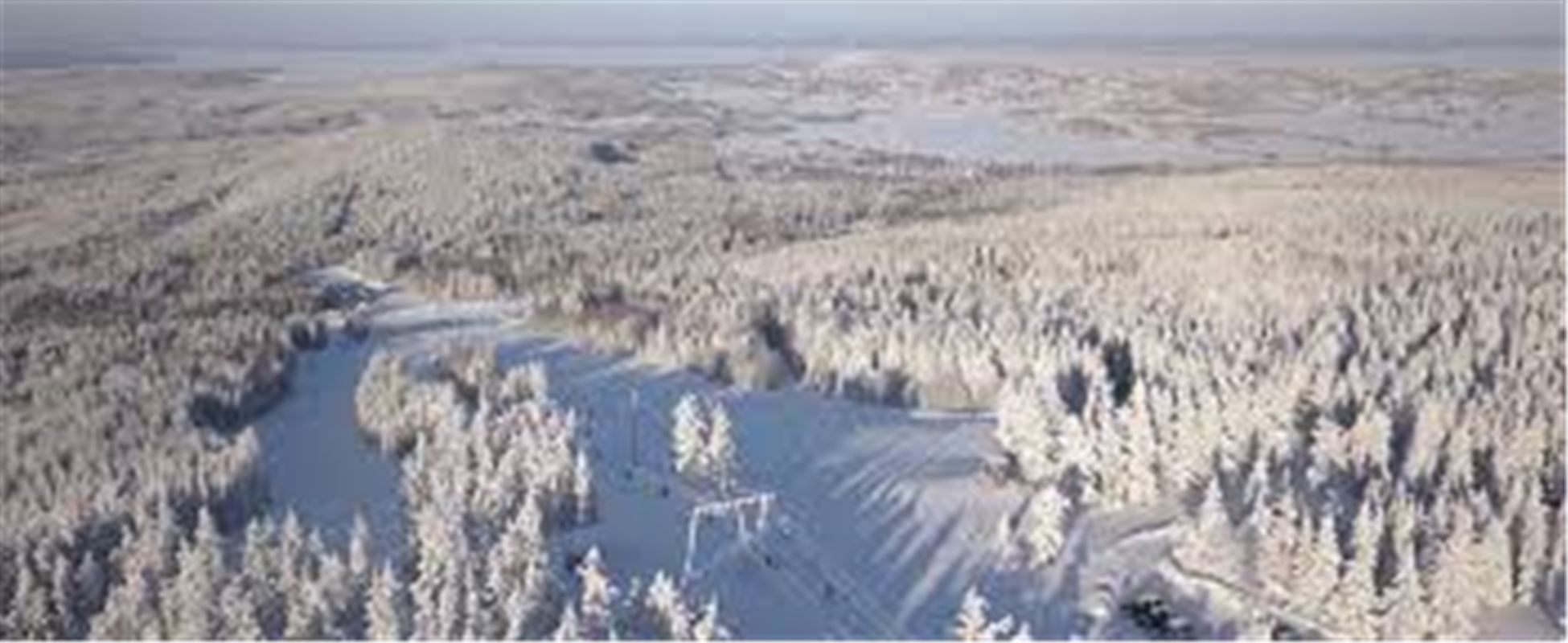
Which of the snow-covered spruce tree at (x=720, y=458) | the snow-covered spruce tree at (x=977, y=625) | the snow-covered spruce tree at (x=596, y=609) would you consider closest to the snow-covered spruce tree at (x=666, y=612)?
the snow-covered spruce tree at (x=596, y=609)

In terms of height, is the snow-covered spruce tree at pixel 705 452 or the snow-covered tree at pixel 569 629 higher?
the snow-covered tree at pixel 569 629

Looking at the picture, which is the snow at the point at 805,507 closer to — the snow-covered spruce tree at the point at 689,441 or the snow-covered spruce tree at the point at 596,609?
the snow-covered spruce tree at the point at 689,441

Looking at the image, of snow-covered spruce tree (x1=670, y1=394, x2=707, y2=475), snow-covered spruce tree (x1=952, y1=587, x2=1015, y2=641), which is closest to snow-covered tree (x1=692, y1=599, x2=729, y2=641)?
snow-covered spruce tree (x1=952, y1=587, x2=1015, y2=641)

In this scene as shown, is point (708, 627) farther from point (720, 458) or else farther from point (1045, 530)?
point (720, 458)

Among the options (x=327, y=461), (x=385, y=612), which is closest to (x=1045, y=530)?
(x=385, y=612)

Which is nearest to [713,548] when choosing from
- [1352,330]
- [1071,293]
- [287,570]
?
[287,570]

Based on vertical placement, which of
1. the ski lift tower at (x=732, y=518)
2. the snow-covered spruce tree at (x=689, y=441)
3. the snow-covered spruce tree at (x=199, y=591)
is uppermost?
the snow-covered spruce tree at (x=199, y=591)

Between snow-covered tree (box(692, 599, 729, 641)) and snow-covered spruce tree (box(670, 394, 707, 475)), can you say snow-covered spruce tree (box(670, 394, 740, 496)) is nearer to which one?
snow-covered spruce tree (box(670, 394, 707, 475))

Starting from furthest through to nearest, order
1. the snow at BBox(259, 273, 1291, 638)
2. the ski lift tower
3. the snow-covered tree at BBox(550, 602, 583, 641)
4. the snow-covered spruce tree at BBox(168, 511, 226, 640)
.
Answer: the ski lift tower, the snow at BBox(259, 273, 1291, 638), the snow-covered spruce tree at BBox(168, 511, 226, 640), the snow-covered tree at BBox(550, 602, 583, 641)

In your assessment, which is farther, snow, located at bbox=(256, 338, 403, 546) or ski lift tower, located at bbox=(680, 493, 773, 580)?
snow, located at bbox=(256, 338, 403, 546)
